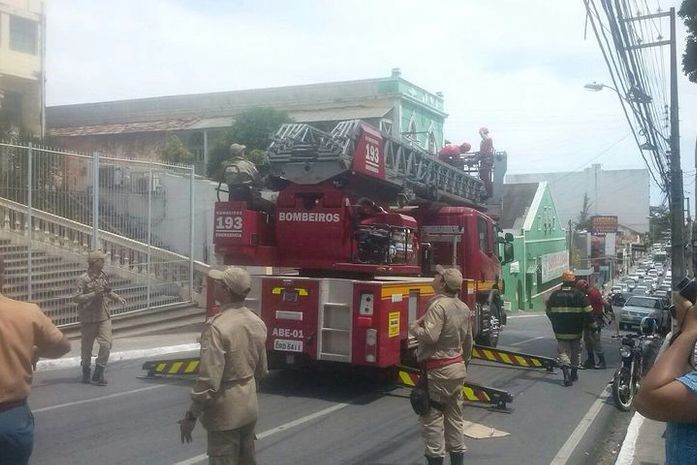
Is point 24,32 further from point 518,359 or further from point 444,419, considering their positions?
point 518,359

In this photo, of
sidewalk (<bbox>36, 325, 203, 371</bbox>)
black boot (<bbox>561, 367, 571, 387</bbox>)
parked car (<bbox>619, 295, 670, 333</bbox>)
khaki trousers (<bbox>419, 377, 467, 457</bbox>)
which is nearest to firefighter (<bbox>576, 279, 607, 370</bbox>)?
black boot (<bbox>561, 367, 571, 387</bbox>)

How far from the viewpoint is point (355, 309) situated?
351 inches

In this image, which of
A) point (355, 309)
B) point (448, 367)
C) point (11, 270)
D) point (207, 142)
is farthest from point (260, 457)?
point (207, 142)

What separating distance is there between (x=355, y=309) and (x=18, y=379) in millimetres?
5537

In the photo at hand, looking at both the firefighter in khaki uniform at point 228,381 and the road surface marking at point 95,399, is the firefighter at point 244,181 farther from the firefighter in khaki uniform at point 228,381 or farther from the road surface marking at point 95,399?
the firefighter in khaki uniform at point 228,381

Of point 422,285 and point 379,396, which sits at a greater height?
point 422,285

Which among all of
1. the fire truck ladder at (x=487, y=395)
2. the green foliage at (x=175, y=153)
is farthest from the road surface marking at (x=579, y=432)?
the green foliage at (x=175, y=153)

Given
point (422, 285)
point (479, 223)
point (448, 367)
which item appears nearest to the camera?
point (448, 367)

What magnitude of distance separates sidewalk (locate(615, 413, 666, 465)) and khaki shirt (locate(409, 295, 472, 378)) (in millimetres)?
1870

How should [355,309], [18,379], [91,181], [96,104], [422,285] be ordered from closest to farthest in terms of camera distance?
[18,379] → [355,309] → [422,285] → [91,181] → [96,104]

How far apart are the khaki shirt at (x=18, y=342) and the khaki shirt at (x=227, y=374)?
0.87 metres

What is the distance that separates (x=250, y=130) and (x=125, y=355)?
745 inches

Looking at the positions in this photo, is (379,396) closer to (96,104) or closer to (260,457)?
(260,457)

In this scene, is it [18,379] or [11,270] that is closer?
[18,379]
